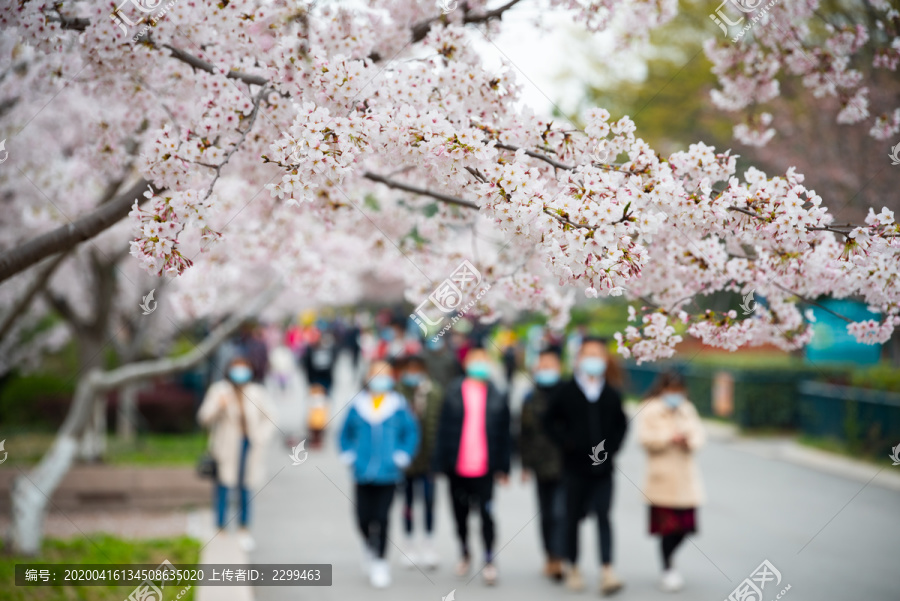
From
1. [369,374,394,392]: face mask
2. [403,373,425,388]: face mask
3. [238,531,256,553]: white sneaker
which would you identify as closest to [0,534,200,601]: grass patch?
[238,531,256,553]: white sneaker

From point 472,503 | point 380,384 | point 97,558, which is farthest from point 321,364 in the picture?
point 472,503

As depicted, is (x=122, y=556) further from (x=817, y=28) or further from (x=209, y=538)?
(x=817, y=28)

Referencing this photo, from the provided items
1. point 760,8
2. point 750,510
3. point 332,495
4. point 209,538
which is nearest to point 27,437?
point 332,495

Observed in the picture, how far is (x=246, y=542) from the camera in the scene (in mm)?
7945

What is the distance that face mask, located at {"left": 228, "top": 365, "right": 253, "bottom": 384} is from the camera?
27.8 feet

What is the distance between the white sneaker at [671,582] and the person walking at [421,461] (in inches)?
81.9

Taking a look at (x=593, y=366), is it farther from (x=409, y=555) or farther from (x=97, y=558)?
(x=97, y=558)

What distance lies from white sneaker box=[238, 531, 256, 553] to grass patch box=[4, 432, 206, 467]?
4154mm

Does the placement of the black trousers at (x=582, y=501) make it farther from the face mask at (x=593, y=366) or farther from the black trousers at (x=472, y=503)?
the face mask at (x=593, y=366)

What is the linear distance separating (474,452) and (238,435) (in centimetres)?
274

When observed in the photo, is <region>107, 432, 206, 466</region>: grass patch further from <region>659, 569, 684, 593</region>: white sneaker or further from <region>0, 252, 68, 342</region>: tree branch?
<region>659, 569, 684, 593</region>: white sneaker

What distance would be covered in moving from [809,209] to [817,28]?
11.9 meters

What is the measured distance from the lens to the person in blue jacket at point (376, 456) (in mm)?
6895

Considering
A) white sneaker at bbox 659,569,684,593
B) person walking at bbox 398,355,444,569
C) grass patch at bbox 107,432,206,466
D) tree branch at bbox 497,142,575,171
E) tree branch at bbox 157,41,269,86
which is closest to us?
tree branch at bbox 497,142,575,171
